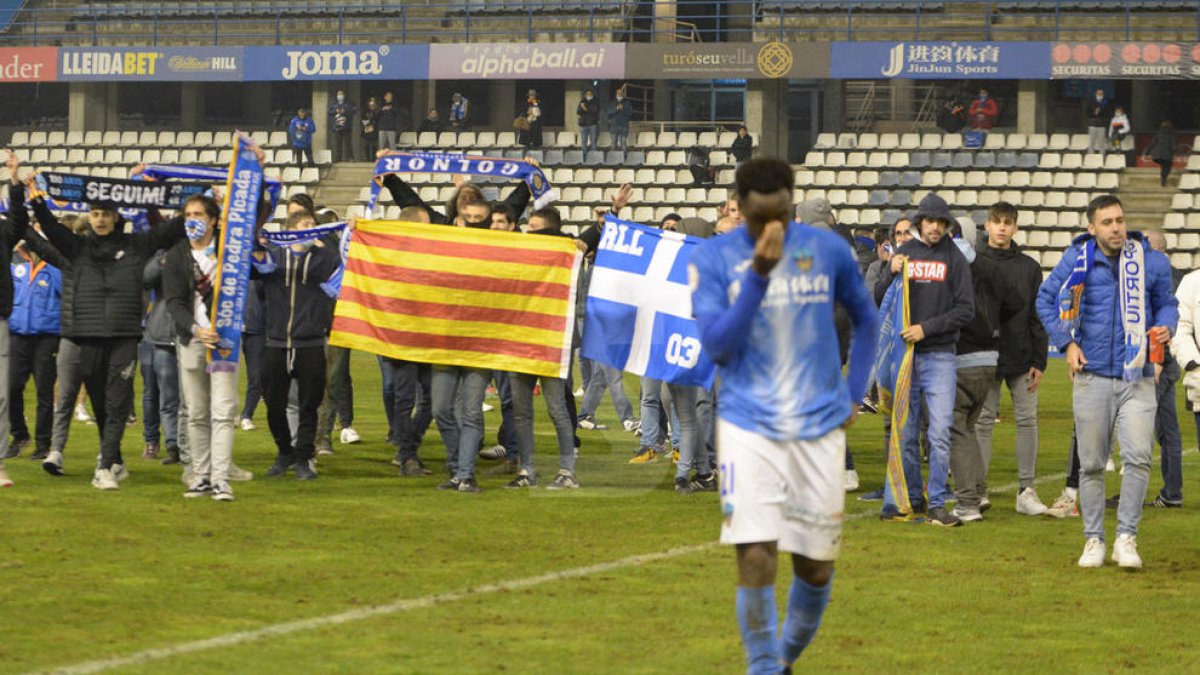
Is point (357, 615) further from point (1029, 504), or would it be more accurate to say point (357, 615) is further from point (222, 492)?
point (1029, 504)

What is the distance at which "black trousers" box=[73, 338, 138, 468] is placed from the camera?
38.0ft

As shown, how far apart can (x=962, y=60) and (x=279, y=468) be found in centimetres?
2709

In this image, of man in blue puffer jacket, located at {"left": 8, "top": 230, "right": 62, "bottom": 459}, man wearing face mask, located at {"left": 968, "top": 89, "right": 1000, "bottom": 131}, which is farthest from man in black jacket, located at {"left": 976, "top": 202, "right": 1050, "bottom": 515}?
man wearing face mask, located at {"left": 968, "top": 89, "right": 1000, "bottom": 131}

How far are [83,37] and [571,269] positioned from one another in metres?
35.2

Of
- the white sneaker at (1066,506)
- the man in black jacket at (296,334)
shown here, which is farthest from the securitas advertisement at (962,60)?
the man in black jacket at (296,334)

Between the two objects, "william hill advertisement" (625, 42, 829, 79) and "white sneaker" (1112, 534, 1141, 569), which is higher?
"william hill advertisement" (625, 42, 829, 79)

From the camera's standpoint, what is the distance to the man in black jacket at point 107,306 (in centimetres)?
1159

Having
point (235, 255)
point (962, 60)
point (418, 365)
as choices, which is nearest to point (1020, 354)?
point (418, 365)

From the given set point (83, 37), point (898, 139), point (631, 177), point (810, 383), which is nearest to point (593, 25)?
point (631, 177)

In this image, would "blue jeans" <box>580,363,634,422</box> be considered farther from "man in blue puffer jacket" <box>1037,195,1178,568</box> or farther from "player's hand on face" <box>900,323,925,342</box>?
"man in blue puffer jacket" <box>1037,195,1178,568</box>

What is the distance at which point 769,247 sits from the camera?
580cm

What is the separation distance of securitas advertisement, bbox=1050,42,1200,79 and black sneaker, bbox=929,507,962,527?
27464 millimetres

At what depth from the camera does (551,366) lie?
12.2 meters

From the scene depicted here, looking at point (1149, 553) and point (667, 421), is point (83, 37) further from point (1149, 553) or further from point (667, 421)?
point (1149, 553)
